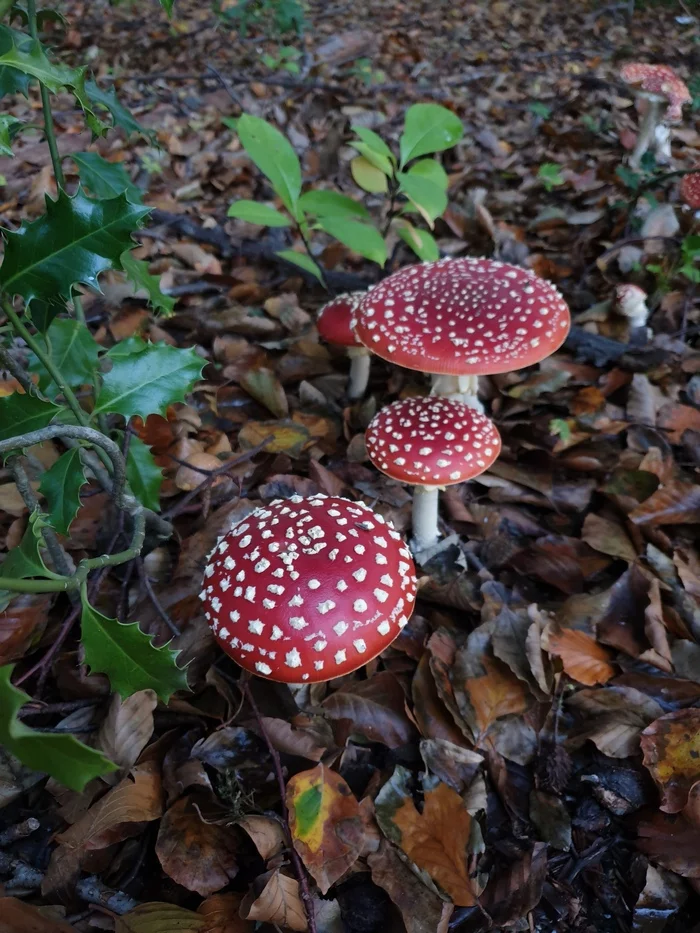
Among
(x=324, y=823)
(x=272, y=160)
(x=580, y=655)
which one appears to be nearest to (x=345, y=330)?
(x=272, y=160)

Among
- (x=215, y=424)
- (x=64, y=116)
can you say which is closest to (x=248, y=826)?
(x=215, y=424)

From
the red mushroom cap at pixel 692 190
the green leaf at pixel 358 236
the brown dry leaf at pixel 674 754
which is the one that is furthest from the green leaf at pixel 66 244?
the red mushroom cap at pixel 692 190

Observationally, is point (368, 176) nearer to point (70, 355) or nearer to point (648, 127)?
point (70, 355)

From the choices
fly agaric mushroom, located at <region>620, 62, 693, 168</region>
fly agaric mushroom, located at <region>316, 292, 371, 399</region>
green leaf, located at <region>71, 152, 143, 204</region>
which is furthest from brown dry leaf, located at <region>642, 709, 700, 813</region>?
fly agaric mushroom, located at <region>620, 62, 693, 168</region>

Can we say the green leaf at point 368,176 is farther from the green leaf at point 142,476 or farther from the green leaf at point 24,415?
the green leaf at point 24,415

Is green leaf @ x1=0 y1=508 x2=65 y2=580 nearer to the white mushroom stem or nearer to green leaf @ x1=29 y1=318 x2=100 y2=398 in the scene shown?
green leaf @ x1=29 y1=318 x2=100 y2=398
